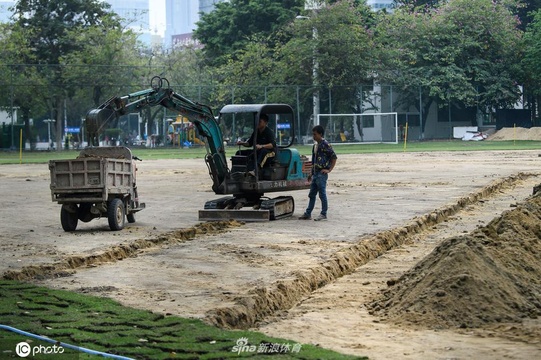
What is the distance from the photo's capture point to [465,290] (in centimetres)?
1127

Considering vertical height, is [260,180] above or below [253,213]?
above

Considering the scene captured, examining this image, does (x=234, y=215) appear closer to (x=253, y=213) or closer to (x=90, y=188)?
(x=253, y=213)

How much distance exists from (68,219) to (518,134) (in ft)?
193

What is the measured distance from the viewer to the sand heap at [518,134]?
243 ft

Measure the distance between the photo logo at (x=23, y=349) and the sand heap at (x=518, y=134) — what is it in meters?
66.3

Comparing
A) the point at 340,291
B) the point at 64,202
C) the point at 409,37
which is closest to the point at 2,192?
the point at 64,202

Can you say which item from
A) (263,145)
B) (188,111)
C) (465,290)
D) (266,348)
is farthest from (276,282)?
(188,111)

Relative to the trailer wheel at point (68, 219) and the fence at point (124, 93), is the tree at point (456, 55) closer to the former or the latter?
the fence at point (124, 93)

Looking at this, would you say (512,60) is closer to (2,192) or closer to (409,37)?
(409,37)

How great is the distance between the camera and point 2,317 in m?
10.9

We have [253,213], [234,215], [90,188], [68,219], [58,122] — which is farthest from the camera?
[58,122]

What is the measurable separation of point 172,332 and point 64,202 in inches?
381

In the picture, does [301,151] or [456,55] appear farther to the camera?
[456,55]

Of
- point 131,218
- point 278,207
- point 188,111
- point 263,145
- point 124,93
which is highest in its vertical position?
point 124,93
